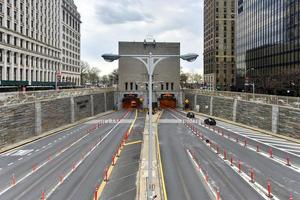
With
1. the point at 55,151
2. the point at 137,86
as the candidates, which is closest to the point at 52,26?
the point at 137,86

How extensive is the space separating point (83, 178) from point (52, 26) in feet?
345

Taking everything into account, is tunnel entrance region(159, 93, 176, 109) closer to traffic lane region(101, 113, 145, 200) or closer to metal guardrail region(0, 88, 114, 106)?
metal guardrail region(0, 88, 114, 106)

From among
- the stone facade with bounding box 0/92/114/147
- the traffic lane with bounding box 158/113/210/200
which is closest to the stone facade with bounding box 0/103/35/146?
the stone facade with bounding box 0/92/114/147

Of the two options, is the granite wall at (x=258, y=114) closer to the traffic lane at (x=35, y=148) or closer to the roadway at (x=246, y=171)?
the roadway at (x=246, y=171)

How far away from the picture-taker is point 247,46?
110 meters

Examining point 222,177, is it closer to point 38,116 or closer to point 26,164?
point 26,164

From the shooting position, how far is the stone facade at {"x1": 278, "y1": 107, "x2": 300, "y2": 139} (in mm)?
38125

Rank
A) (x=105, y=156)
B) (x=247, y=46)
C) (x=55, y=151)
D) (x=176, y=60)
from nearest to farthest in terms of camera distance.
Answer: (x=105, y=156) < (x=55, y=151) < (x=176, y=60) < (x=247, y=46)

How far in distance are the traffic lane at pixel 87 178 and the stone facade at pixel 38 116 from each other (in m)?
11.4

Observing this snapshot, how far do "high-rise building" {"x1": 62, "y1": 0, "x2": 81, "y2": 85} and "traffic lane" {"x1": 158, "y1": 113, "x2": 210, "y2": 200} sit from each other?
106 metres

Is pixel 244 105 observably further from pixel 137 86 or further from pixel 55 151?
pixel 137 86

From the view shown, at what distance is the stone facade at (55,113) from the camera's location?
45.2 meters

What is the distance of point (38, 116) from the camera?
4272 centimetres

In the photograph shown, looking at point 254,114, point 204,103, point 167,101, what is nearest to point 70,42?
point 167,101
